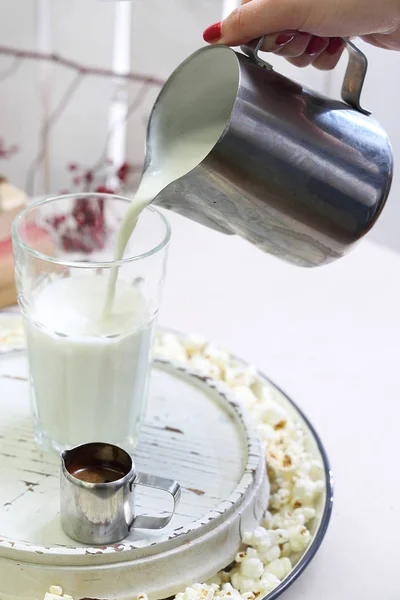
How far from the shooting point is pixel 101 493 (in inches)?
27.3

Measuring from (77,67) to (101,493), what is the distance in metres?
1.47

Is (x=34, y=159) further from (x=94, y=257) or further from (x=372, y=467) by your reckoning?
(x=372, y=467)

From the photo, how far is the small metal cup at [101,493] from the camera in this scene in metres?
0.70

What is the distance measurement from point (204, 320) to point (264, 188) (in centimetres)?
52

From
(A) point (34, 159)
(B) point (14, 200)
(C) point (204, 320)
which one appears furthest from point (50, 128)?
(C) point (204, 320)

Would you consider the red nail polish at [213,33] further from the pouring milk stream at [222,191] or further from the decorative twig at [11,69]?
the decorative twig at [11,69]

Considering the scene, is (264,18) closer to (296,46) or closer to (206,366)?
(296,46)

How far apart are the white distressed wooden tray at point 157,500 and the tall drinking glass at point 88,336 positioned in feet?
0.14

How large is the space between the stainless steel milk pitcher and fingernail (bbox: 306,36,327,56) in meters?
0.11

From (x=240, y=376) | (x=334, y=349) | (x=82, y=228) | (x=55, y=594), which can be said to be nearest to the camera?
(x=55, y=594)

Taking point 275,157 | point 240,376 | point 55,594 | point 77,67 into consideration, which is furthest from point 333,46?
point 77,67

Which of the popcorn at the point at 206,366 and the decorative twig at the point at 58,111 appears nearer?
the popcorn at the point at 206,366

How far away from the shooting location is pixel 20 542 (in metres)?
0.70

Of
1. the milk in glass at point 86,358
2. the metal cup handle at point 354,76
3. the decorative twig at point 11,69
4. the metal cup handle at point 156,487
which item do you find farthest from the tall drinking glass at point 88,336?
the decorative twig at point 11,69
